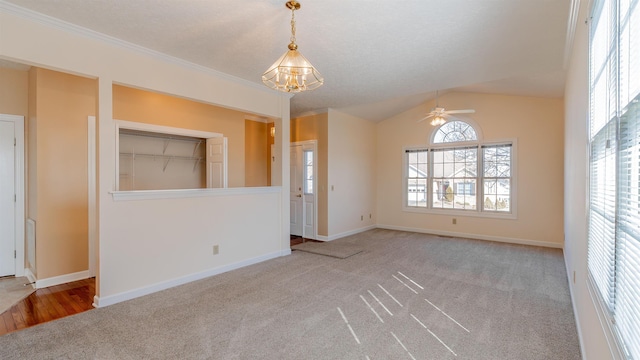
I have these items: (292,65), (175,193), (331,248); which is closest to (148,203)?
(175,193)

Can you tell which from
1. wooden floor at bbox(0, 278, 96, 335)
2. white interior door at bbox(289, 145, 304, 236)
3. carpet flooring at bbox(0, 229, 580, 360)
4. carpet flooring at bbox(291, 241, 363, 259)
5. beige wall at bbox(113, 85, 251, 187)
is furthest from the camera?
white interior door at bbox(289, 145, 304, 236)

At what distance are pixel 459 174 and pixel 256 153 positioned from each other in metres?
4.81

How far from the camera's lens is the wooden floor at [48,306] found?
2.72 m

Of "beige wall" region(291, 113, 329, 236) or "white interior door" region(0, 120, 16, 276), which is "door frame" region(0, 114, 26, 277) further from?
"beige wall" region(291, 113, 329, 236)

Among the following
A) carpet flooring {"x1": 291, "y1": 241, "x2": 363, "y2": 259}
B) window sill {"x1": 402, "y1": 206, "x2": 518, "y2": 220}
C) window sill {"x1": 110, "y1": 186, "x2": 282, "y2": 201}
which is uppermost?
window sill {"x1": 110, "y1": 186, "x2": 282, "y2": 201}

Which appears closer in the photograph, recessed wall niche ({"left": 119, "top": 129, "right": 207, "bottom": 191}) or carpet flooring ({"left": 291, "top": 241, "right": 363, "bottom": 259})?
recessed wall niche ({"left": 119, "top": 129, "right": 207, "bottom": 191})

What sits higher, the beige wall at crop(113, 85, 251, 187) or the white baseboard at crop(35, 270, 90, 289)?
the beige wall at crop(113, 85, 251, 187)

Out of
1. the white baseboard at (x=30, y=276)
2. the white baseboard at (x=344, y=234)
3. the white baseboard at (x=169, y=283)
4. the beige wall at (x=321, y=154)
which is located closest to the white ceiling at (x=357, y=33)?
the beige wall at (x=321, y=154)

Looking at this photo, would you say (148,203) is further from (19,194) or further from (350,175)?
(350,175)

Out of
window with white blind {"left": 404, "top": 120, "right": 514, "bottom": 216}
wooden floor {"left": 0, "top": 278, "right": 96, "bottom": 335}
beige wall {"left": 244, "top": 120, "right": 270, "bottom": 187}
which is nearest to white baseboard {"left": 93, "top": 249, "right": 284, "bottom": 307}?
wooden floor {"left": 0, "top": 278, "right": 96, "bottom": 335}

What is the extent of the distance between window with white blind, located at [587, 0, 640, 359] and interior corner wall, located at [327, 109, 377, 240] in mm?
4857

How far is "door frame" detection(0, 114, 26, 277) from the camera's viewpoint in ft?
12.8

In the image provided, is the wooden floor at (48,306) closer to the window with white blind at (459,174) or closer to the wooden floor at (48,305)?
the wooden floor at (48,305)

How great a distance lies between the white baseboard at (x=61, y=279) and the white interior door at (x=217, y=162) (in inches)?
81.4
